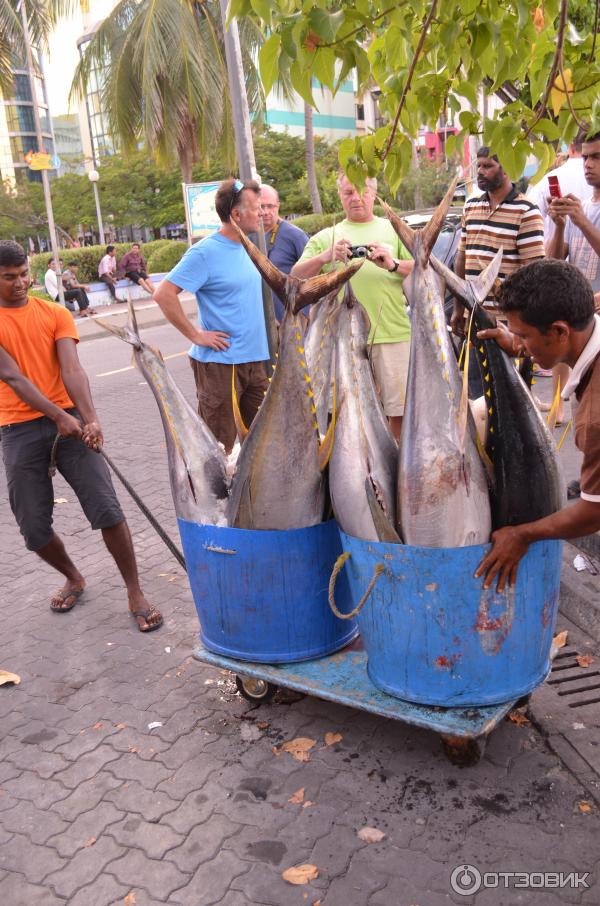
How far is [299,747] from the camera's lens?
3096mm

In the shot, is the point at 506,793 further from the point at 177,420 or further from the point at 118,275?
the point at 118,275

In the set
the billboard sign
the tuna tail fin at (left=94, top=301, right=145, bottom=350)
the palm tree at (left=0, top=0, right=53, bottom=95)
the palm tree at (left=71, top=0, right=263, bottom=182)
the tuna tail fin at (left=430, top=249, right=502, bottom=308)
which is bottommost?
the tuna tail fin at (left=94, top=301, right=145, bottom=350)

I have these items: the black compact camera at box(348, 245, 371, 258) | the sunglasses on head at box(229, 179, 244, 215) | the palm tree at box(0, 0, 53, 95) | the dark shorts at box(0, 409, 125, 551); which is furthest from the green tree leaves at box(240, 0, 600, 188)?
the palm tree at box(0, 0, 53, 95)

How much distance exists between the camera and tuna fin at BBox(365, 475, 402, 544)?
2707 mm

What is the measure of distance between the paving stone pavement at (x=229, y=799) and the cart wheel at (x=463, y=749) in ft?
0.15

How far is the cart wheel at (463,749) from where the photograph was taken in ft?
9.18

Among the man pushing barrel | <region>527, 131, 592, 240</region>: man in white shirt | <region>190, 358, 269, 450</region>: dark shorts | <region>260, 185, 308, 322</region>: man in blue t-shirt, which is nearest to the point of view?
the man pushing barrel

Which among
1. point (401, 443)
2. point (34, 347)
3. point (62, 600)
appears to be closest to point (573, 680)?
point (401, 443)

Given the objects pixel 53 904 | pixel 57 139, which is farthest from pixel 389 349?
pixel 57 139

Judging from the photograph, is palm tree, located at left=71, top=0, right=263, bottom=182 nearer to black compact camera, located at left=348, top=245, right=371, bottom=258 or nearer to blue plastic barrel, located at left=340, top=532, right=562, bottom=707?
black compact camera, located at left=348, top=245, right=371, bottom=258

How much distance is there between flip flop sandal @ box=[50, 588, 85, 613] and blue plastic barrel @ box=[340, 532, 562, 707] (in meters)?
2.18

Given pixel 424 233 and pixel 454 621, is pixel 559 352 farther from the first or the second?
pixel 454 621

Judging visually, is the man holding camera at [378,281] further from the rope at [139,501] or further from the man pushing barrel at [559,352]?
the man pushing barrel at [559,352]

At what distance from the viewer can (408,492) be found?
2.68 meters
